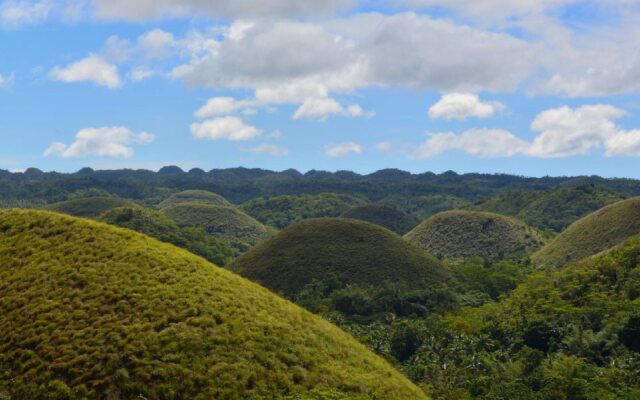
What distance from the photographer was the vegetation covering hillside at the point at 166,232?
13838cm

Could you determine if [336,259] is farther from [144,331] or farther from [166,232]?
[144,331]

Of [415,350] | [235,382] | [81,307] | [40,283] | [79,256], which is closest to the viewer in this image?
[235,382]

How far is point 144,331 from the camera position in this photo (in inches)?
1206

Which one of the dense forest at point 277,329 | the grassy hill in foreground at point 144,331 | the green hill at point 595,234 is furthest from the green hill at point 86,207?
the grassy hill in foreground at point 144,331

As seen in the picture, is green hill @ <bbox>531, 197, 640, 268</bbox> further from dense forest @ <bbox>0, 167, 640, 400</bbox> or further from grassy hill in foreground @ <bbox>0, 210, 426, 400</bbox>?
grassy hill in foreground @ <bbox>0, 210, 426, 400</bbox>

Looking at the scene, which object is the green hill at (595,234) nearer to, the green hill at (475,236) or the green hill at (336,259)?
the green hill at (475,236)

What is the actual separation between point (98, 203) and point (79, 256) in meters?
171

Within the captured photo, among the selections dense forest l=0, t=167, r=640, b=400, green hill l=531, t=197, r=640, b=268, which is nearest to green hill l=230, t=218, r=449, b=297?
dense forest l=0, t=167, r=640, b=400

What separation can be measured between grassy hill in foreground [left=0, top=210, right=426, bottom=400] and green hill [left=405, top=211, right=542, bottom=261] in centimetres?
11174

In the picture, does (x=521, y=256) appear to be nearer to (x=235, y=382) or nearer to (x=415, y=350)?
(x=415, y=350)

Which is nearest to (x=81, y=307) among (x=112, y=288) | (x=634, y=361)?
(x=112, y=288)

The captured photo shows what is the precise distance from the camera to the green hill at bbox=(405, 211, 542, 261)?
145500mm

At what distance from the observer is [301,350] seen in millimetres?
33469

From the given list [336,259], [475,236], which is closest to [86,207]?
[336,259]
